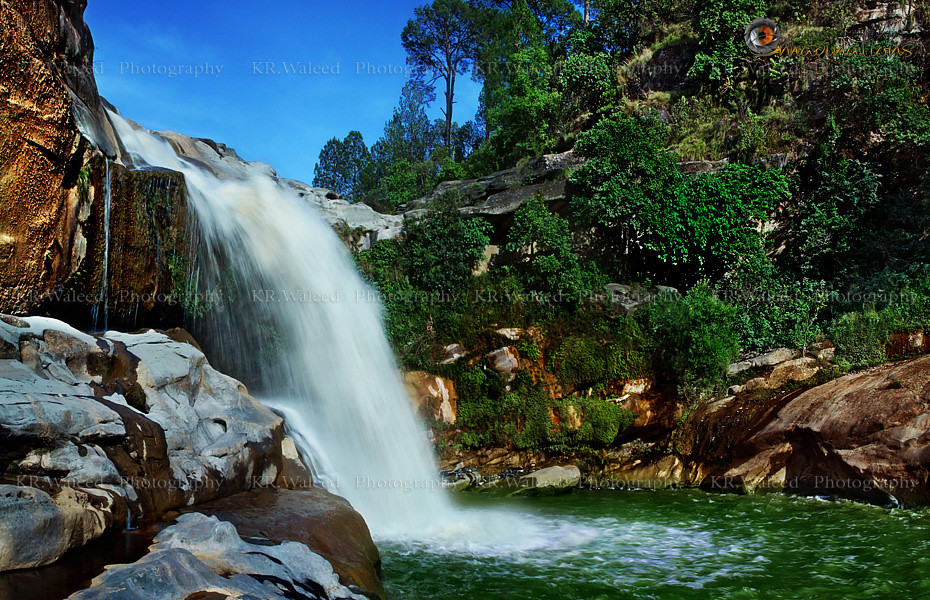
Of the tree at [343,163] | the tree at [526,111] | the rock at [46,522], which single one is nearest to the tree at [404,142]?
the tree at [343,163]

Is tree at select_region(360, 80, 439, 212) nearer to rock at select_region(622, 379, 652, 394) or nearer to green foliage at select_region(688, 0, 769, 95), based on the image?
green foliage at select_region(688, 0, 769, 95)

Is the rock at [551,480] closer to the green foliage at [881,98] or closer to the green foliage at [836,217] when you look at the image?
the green foliage at [836,217]

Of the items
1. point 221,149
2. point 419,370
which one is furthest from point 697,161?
point 221,149

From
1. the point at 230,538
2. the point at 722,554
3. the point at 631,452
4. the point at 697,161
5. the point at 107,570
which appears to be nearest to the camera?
the point at 107,570

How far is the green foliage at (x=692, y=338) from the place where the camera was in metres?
13.1

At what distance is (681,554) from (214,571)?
224 inches

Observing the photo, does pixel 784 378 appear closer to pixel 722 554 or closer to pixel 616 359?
pixel 616 359

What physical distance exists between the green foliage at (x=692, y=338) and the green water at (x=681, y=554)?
3232 millimetres

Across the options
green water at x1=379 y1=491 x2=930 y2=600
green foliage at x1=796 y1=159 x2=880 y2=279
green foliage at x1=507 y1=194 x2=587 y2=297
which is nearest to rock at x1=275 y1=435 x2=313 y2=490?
green water at x1=379 y1=491 x2=930 y2=600

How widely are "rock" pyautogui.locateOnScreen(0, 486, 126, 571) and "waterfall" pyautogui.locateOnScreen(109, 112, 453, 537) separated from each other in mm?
4618

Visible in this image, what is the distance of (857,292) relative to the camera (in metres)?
14.4

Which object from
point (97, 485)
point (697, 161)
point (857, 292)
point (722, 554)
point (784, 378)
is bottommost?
point (722, 554)

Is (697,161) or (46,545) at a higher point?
(697,161)

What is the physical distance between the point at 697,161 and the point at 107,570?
17.7 metres
